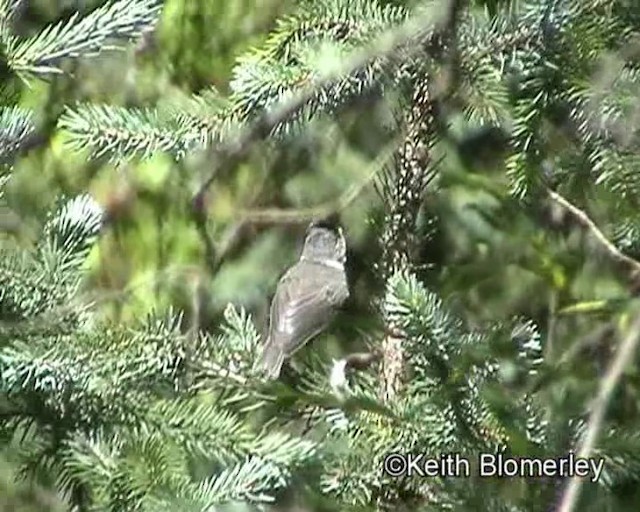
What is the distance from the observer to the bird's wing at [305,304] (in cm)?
114

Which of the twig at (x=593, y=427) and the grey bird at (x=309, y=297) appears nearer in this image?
the twig at (x=593, y=427)

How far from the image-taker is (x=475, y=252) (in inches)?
66.1

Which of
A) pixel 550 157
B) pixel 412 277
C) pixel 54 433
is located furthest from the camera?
pixel 550 157

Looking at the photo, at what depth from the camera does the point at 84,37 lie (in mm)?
886

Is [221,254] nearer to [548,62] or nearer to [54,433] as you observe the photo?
[54,433]

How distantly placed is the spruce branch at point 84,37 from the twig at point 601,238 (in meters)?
0.50

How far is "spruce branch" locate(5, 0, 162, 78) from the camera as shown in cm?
87

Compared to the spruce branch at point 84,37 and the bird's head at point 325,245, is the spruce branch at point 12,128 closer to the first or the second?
the spruce branch at point 84,37

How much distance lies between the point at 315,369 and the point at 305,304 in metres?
0.20

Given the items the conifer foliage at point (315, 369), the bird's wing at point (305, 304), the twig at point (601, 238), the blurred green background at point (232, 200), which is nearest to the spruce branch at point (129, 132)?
the conifer foliage at point (315, 369)

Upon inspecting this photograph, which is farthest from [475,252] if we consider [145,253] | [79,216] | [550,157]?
[79,216]

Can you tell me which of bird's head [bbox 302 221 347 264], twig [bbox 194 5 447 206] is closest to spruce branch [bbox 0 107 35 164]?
twig [bbox 194 5 447 206]

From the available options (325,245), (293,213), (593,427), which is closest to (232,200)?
(293,213)

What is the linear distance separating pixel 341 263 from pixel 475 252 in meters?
0.49
